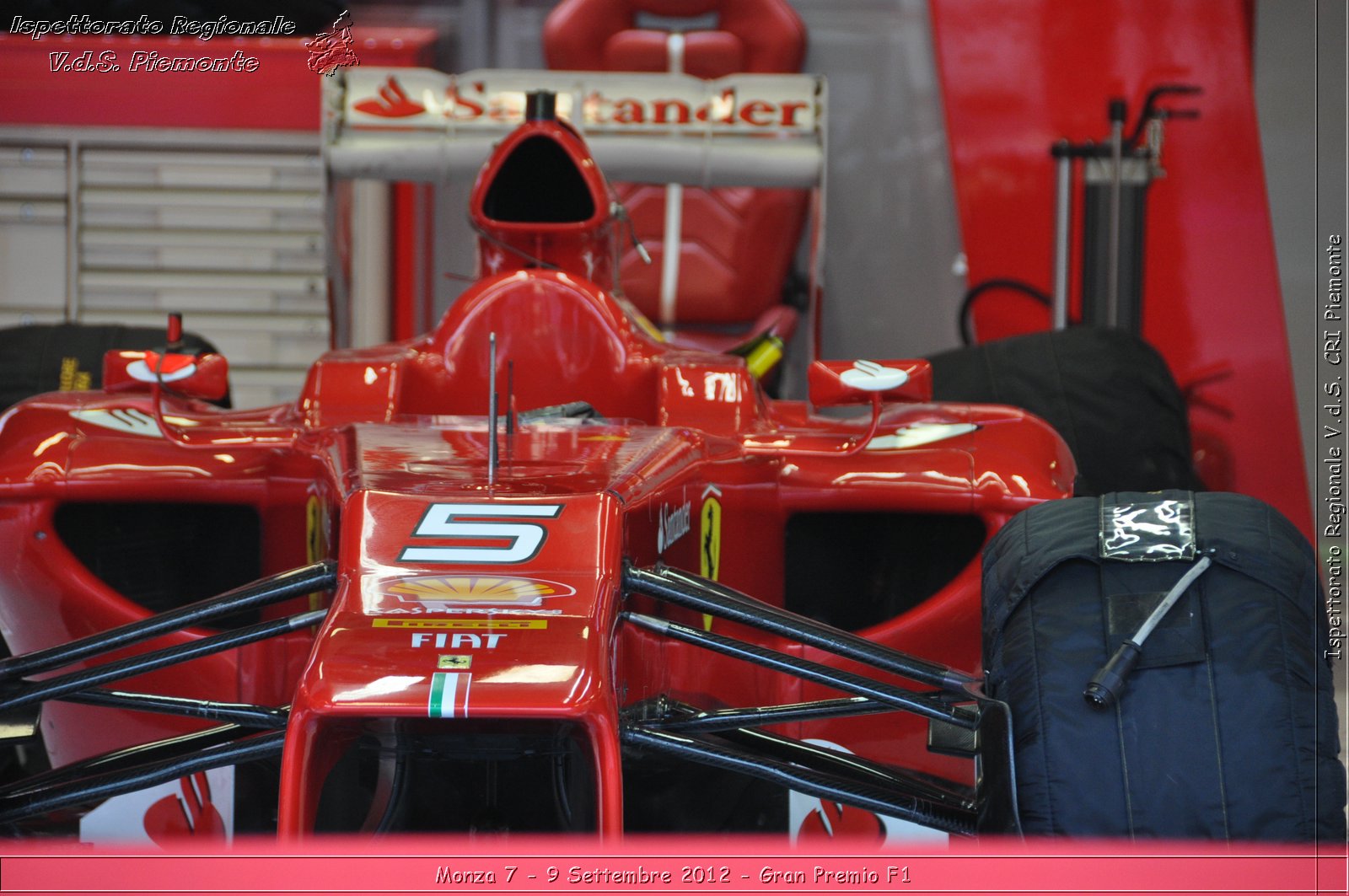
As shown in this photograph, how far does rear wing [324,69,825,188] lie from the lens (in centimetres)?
404

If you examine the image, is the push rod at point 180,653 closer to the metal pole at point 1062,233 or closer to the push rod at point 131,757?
the push rod at point 131,757

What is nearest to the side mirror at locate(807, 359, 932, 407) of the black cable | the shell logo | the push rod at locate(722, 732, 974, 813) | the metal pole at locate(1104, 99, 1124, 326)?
the push rod at locate(722, 732, 974, 813)

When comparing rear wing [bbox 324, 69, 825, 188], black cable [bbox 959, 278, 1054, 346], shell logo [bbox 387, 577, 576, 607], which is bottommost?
shell logo [bbox 387, 577, 576, 607]

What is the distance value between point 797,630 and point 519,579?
Result: 15.1 inches

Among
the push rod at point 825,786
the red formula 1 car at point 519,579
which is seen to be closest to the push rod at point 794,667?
the red formula 1 car at point 519,579

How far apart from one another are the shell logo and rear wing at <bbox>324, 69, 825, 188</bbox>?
2.36 meters

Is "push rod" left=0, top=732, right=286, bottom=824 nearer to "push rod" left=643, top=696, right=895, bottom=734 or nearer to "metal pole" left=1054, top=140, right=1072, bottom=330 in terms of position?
"push rod" left=643, top=696, right=895, bottom=734

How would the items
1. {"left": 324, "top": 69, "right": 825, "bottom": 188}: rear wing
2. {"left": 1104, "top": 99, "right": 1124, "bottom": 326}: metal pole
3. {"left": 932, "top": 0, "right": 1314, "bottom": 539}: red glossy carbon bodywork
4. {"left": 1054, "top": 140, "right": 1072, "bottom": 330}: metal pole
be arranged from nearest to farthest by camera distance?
{"left": 324, "top": 69, "right": 825, "bottom": 188}: rear wing → {"left": 1104, "top": 99, "right": 1124, "bottom": 326}: metal pole → {"left": 1054, "top": 140, "right": 1072, "bottom": 330}: metal pole → {"left": 932, "top": 0, "right": 1314, "bottom": 539}: red glossy carbon bodywork

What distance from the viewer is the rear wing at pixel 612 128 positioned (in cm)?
404

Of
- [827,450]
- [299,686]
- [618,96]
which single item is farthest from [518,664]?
[618,96]

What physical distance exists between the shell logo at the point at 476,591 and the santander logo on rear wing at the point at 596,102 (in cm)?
245

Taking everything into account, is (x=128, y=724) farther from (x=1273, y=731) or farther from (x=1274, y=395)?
(x=1274, y=395)

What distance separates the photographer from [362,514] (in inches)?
76.4

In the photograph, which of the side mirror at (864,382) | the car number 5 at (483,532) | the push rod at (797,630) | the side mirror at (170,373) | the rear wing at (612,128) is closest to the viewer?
the car number 5 at (483,532)
